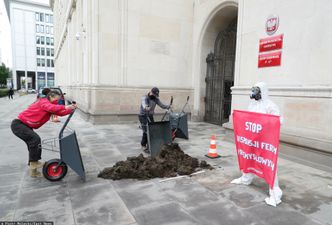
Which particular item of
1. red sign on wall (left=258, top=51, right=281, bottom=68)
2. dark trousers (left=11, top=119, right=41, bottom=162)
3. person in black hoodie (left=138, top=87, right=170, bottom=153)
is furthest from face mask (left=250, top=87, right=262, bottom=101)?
dark trousers (left=11, top=119, right=41, bottom=162)

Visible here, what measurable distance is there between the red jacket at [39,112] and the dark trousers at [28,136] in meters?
0.09

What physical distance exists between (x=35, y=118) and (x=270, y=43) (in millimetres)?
6156

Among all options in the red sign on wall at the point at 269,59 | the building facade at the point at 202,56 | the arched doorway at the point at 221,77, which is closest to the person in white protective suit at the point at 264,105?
the building facade at the point at 202,56

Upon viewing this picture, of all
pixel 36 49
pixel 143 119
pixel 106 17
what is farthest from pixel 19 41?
pixel 143 119

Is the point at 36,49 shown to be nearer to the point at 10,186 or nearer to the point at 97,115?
the point at 97,115

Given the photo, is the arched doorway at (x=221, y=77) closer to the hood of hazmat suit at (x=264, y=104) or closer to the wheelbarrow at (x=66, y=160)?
the hood of hazmat suit at (x=264, y=104)

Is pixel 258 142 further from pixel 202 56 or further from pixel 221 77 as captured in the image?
pixel 202 56

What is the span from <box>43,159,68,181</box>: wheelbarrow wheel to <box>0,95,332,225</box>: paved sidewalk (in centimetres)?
11

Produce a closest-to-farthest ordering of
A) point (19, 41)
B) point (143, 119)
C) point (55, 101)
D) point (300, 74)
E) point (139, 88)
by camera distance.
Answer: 1. point (55, 101)
2. point (300, 74)
3. point (143, 119)
4. point (139, 88)
5. point (19, 41)

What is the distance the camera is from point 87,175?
15.3 ft

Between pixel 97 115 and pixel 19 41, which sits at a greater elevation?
pixel 19 41

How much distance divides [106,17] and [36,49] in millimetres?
78488

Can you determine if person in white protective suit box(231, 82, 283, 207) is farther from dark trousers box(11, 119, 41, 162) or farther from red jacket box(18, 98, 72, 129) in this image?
dark trousers box(11, 119, 41, 162)

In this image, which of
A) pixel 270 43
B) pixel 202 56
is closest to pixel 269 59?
pixel 270 43
